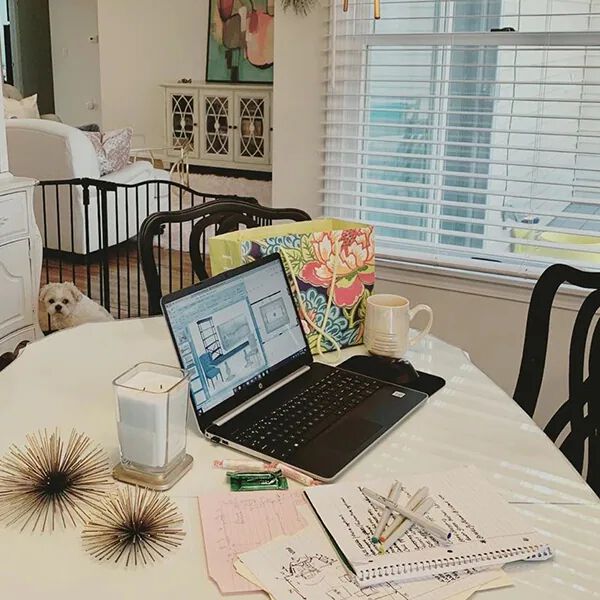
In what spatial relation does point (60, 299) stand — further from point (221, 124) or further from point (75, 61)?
point (75, 61)

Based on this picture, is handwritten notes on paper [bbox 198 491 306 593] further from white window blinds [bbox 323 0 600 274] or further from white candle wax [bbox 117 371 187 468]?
white window blinds [bbox 323 0 600 274]

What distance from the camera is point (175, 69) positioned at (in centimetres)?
825

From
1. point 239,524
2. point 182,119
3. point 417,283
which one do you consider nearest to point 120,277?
point 417,283

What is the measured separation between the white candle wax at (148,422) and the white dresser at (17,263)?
230 centimetres

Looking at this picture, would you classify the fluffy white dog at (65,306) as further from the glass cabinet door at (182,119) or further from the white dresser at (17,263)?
the glass cabinet door at (182,119)

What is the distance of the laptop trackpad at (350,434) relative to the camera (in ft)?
4.26

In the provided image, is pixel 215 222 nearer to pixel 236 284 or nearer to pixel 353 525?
pixel 236 284

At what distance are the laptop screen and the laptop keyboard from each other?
81 mm

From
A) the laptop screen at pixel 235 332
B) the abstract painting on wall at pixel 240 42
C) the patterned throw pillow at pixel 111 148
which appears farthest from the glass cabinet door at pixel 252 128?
the laptop screen at pixel 235 332

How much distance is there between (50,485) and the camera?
44.3 inches

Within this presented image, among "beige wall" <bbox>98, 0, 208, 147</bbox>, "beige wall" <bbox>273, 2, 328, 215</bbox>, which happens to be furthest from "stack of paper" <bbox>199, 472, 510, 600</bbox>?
"beige wall" <bbox>98, 0, 208, 147</bbox>

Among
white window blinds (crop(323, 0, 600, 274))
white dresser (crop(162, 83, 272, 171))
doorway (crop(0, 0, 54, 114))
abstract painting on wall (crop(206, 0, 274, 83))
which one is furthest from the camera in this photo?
doorway (crop(0, 0, 54, 114))

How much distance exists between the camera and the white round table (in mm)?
966

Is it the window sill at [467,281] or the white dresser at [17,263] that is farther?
the white dresser at [17,263]
